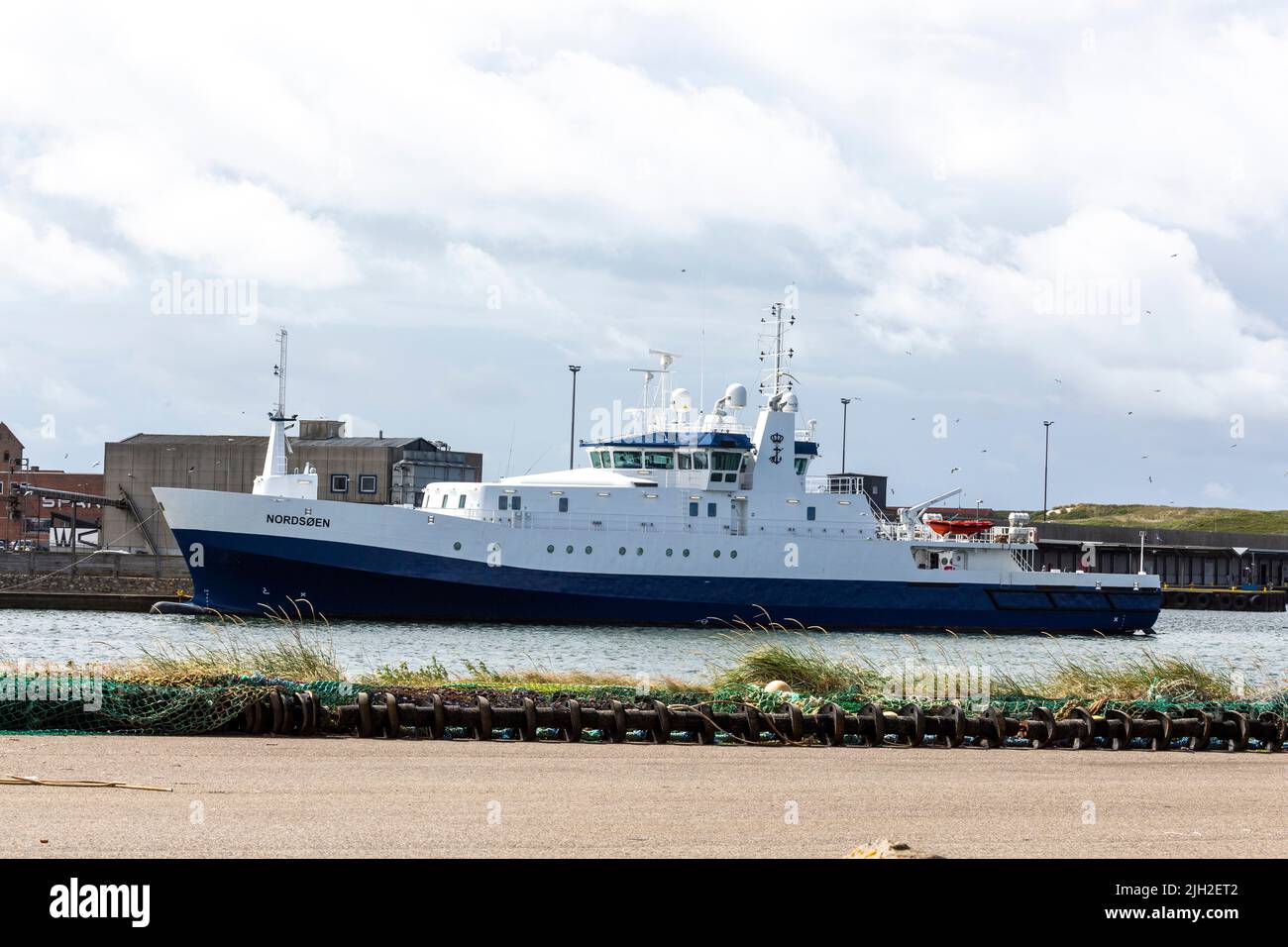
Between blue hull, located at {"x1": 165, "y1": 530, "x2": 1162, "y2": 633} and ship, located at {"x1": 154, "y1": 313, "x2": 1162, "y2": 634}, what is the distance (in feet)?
0.15

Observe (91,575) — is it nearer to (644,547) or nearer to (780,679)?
(644,547)

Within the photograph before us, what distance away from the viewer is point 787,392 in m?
40.5

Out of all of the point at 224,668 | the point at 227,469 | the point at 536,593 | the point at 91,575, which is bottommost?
the point at 91,575

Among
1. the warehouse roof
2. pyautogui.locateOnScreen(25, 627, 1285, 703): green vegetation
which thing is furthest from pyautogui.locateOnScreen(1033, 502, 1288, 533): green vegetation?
pyautogui.locateOnScreen(25, 627, 1285, 703): green vegetation

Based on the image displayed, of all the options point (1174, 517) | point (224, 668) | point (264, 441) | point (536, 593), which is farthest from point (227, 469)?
point (1174, 517)

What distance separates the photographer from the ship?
1407 inches

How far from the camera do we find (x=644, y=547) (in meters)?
37.8

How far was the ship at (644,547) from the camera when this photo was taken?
35.8m

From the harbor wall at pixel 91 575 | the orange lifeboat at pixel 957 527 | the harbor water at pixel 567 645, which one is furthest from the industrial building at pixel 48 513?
the orange lifeboat at pixel 957 527

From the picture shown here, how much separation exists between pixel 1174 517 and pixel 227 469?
278 feet

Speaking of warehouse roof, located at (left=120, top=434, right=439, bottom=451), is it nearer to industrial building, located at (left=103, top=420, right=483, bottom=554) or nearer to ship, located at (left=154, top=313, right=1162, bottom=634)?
industrial building, located at (left=103, top=420, right=483, bottom=554)
